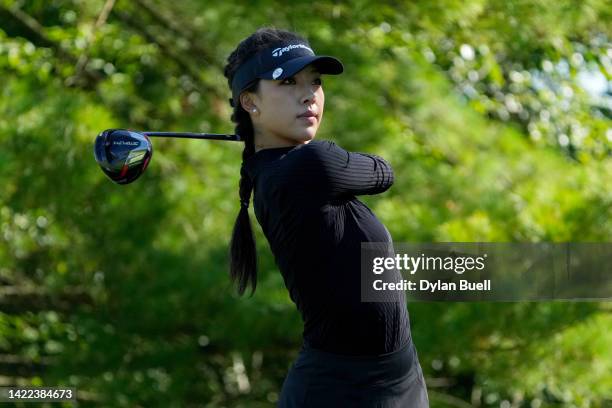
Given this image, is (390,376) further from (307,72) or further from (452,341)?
(452,341)

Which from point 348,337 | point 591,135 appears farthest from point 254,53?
point 591,135

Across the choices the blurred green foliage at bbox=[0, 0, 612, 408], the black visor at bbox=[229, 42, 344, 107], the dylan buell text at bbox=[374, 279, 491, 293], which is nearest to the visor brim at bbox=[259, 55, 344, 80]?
the black visor at bbox=[229, 42, 344, 107]

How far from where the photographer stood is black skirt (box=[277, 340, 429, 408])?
1962 millimetres

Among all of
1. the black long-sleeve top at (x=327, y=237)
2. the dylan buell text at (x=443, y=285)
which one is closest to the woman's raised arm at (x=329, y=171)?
the black long-sleeve top at (x=327, y=237)

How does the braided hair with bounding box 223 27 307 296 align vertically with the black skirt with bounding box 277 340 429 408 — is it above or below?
above

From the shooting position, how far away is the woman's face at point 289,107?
203cm

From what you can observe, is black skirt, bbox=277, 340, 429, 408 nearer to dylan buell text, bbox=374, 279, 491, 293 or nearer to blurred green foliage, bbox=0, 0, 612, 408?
dylan buell text, bbox=374, 279, 491, 293

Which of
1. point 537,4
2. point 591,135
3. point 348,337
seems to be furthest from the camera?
point 591,135

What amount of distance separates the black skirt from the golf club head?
20.3 inches

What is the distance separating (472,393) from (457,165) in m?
1.07

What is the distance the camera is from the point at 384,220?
13.2 feet

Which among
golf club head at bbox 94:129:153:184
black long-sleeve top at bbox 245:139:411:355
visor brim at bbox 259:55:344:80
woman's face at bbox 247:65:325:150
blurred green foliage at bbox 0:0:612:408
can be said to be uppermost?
visor brim at bbox 259:55:344:80

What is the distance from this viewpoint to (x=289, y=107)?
80.0 inches

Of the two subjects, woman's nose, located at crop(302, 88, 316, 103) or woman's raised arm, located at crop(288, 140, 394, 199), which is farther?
woman's nose, located at crop(302, 88, 316, 103)
